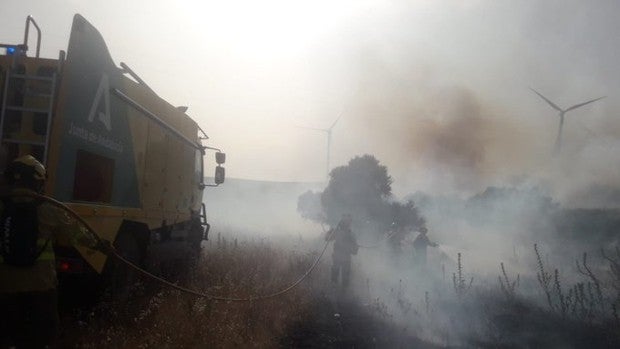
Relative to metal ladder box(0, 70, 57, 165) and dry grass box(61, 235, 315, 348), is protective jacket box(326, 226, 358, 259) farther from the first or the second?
metal ladder box(0, 70, 57, 165)

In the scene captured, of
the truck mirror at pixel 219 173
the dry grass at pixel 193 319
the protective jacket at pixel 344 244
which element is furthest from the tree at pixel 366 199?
the dry grass at pixel 193 319

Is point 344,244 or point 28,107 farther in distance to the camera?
point 344,244

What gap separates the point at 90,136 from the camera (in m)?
5.41

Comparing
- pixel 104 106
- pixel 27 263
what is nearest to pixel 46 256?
pixel 27 263

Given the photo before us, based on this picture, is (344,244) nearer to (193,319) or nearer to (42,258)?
(193,319)

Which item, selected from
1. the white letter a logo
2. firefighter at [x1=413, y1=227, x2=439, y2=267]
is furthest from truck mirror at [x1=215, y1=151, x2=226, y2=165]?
firefighter at [x1=413, y1=227, x2=439, y2=267]

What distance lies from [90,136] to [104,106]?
0.50 metres

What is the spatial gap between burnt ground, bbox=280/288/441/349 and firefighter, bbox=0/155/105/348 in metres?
3.41

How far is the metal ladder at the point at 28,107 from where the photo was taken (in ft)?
16.2

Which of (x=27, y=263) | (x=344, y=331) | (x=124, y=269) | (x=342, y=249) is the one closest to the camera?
(x=27, y=263)

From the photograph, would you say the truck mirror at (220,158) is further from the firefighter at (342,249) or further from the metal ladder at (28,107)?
the metal ladder at (28,107)

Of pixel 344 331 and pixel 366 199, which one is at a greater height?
pixel 366 199

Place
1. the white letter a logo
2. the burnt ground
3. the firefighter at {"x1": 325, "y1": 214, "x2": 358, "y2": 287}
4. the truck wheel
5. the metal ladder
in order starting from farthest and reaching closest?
the firefighter at {"x1": 325, "y1": 214, "x2": 358, "y2": 287} → the burnt ground → the truck wheel → the white letter a logo → the metal ladder

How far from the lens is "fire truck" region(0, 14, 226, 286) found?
5.04m
